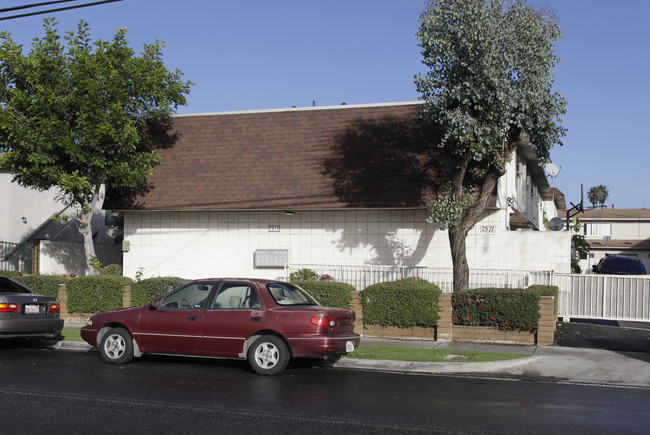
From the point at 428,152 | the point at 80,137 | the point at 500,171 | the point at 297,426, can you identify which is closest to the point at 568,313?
the point at 500,171

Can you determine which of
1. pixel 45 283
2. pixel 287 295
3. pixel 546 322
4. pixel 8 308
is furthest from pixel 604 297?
pixel 45 283

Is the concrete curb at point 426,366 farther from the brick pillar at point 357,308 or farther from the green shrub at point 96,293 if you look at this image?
the green shrub at point 96,293

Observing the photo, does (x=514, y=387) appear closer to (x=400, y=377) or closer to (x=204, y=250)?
(x=400, y=377)

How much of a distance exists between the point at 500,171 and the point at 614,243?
47.3m

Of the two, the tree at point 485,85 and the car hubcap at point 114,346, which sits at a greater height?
the tree at point 485,85

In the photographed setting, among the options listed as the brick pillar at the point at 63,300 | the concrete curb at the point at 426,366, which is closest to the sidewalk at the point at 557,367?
the concrete curb at the point at 426,366

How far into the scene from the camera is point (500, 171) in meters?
17.0

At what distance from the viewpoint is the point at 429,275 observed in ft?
61.6

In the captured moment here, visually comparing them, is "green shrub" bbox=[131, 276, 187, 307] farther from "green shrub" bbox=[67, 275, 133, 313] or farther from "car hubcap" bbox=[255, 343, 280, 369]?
"car hubcap" bbox=[255, 343, 280, 369]

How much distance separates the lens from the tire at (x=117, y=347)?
11969 mm

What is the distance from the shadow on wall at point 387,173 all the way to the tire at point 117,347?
8.73m

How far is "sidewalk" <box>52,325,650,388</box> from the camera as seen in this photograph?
11312 mm

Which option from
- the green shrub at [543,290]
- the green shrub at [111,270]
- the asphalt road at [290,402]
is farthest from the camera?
the green shrub at [111,270]

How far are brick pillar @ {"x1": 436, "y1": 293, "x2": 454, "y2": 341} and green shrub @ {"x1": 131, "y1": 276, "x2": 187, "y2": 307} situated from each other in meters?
7.01
